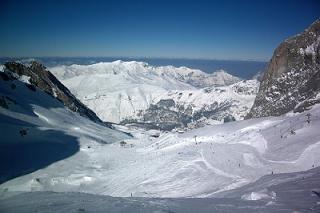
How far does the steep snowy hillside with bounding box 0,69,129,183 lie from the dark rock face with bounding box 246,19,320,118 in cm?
3085

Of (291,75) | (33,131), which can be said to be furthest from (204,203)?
(291,75)

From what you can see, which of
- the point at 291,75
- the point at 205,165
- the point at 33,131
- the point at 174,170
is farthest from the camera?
the point at 291,75

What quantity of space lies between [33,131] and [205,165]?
31.2 metres

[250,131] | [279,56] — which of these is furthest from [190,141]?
[279,56]

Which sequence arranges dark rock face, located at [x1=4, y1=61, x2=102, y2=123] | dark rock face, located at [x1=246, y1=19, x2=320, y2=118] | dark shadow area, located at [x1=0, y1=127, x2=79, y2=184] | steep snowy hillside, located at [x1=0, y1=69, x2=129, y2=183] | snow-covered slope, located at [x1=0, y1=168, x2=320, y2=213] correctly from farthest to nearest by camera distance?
dark rock face, located at [x1=4, y1=61, x2=102, y2=123] < dark rock face, located at [x1=246, y1=19, x2=320, y2=118] < steep snowy hillside, located at [x1=0, y1=69, x2=129, y2=183] < dark shadow area, located at [x1=0, y1=127, x2=79, y2=184] < snow-covered slope, located at [x1=0, y1=168, x2=320, y2=213]

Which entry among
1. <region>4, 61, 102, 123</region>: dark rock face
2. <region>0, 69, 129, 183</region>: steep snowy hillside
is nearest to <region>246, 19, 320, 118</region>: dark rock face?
<region>0, 69, 129, 183</region>: steep snowy hillside

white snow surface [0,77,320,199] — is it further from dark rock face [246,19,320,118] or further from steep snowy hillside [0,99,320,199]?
dark rock face [246,19,320,118]

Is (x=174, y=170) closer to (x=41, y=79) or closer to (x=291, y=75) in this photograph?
(x=291, y=75)

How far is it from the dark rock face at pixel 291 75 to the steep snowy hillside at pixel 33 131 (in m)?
30.9

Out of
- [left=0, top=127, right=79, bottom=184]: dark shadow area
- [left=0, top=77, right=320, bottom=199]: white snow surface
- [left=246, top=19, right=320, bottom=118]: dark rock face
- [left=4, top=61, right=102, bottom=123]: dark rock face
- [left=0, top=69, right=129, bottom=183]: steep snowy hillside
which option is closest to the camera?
[left=0, top=77, right=320, bottom=199]: white snow surface

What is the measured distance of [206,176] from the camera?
24.6 metres

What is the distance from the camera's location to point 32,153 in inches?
1694

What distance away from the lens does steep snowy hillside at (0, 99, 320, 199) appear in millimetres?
22906

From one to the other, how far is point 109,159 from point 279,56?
A: 159ft
